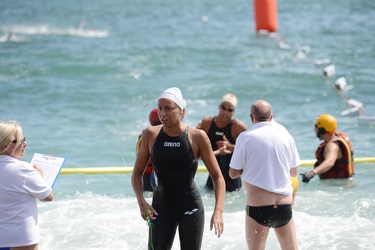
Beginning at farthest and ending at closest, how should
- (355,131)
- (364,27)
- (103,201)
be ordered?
(364,27), (355,131), (103,201)

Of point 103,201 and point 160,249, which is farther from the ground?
point 160,249

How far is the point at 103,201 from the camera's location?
8984 mm

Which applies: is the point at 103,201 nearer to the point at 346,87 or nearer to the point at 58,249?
the point at 58,249

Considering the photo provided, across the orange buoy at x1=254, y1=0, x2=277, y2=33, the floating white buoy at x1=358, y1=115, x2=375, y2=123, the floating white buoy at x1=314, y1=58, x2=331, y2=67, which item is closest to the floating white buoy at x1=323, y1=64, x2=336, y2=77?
the floating white buoy at x1=314, y1=58, x2=331, y2=67

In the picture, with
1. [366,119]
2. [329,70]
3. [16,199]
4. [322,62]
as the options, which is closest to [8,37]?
[322,62]

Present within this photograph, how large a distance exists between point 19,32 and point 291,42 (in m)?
11.4

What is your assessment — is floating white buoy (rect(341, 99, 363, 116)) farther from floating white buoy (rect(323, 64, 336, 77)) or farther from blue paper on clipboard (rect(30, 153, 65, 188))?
blue paper on clipboard (rect(30, 153, 65, 188))

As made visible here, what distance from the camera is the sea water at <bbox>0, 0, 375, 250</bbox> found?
7.99m

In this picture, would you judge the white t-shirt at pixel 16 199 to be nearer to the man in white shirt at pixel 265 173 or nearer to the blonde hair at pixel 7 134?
the blonde hair at pixel 7 134

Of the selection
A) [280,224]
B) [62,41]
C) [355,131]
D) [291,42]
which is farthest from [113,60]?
[280,224]

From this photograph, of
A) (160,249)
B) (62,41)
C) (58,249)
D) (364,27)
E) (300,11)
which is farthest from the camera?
(300,11)

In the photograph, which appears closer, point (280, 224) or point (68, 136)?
point (280, 224)

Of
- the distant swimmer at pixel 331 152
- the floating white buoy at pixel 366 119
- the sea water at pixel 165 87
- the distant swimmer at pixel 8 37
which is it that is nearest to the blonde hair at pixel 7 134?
the sea water at pixel 165 87

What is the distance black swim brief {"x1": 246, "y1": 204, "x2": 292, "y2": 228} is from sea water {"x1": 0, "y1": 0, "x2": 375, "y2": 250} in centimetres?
175
